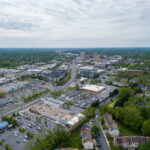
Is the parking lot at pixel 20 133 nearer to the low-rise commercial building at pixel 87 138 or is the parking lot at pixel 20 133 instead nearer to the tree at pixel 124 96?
the low-rise commercial building at pixel 87 138

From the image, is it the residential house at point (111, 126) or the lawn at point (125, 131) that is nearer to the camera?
the residential house at point (111, 126)

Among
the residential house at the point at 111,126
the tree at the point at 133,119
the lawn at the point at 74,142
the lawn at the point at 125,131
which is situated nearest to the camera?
the lawn at the point at 74,142

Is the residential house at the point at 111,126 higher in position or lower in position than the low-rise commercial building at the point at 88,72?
lower

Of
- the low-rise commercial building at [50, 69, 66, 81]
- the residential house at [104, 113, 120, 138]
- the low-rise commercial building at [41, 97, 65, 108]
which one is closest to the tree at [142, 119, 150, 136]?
the residential house at [104, 113, 120, 138]

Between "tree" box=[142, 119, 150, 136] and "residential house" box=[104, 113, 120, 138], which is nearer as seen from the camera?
"tree" box=[142, 119, 150, 136]

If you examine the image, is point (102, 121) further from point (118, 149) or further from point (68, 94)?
point (68, 94)

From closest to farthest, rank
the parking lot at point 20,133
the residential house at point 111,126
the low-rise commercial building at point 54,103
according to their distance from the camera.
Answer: the parking lot at point 20,133 → the residential house at point 111,126 → the low-rise commercial building at point 54,103

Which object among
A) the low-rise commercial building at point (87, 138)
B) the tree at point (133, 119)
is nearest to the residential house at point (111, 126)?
the tree at point (133, 119)

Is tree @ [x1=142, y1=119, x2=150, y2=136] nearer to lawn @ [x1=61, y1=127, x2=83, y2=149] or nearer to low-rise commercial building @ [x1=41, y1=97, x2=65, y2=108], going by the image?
lawn @ [x1=61, y1=127, x2=83, y2=149]

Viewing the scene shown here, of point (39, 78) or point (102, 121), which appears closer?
point (102, 121)

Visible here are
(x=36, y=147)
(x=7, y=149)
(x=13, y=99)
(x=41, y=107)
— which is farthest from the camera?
(x=13, y=99)

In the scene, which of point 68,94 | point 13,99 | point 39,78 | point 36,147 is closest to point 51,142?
point 36,147
